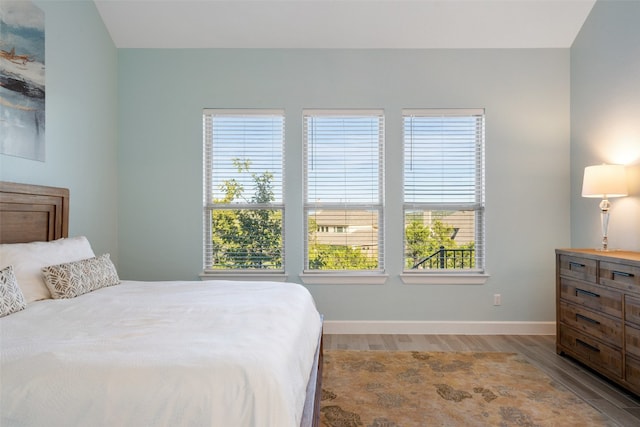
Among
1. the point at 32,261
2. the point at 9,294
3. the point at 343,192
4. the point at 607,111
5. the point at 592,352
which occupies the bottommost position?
the point at 592,352

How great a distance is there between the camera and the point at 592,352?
2801 millimetres

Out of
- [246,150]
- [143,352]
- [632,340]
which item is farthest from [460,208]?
[143,352]

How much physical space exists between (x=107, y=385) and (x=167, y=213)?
9.27 ft

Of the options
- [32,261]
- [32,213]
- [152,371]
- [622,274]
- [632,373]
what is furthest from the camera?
[32,213]

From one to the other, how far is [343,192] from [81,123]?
98.9 inches

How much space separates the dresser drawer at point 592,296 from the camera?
8.51 feet

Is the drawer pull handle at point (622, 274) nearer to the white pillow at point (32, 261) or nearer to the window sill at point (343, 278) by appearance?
the window sill at point (343, 278)

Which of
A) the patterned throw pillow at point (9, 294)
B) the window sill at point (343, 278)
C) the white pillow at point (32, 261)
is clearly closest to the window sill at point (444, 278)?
the window sill at point (343, 278)

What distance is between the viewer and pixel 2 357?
1.29 meters

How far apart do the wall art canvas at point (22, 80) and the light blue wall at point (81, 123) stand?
87 mm

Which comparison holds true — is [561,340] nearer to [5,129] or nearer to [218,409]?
[218,409]

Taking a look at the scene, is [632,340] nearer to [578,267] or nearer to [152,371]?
[578,267]

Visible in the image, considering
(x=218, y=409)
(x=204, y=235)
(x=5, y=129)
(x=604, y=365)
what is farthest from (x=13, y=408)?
(x=604, y=365)

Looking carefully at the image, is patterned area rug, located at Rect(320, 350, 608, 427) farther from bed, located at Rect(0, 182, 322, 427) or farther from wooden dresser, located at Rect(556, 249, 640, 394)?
bed, located at Rect(0, 182, 322, 427)
